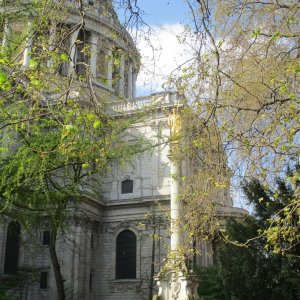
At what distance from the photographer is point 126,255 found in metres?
36.0

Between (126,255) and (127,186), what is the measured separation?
4.56 meters

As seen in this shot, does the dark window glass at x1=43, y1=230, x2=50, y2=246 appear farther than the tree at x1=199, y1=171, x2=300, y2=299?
Yes

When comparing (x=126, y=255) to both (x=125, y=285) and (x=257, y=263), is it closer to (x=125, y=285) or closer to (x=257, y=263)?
(x=125, y=285)

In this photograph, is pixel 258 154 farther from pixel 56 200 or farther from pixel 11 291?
pixel 11 291

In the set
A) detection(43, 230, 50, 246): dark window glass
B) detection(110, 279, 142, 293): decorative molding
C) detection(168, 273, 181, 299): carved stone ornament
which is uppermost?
detection(43, 230, 50, 246): dark window glass

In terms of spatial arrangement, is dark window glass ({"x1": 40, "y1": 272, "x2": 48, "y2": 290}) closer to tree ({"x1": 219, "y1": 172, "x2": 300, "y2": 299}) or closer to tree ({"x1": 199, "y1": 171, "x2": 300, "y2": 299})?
tree ({"x1": 199, "y1": 171, "x2": 300, "y2": 299})

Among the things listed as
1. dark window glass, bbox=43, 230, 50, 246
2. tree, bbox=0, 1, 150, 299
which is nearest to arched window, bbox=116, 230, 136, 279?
dark window glass, bbox=43, 230, 50, 246

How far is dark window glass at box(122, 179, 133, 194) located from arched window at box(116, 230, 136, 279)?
2.65m

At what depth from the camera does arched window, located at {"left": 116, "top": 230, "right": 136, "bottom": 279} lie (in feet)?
116

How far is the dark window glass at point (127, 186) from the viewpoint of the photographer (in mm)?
36875

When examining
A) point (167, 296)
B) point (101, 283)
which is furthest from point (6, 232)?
point (167, 296)

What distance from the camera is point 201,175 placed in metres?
11.6

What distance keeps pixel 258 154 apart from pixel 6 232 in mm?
24295

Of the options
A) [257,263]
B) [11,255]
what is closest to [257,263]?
[257,263]
